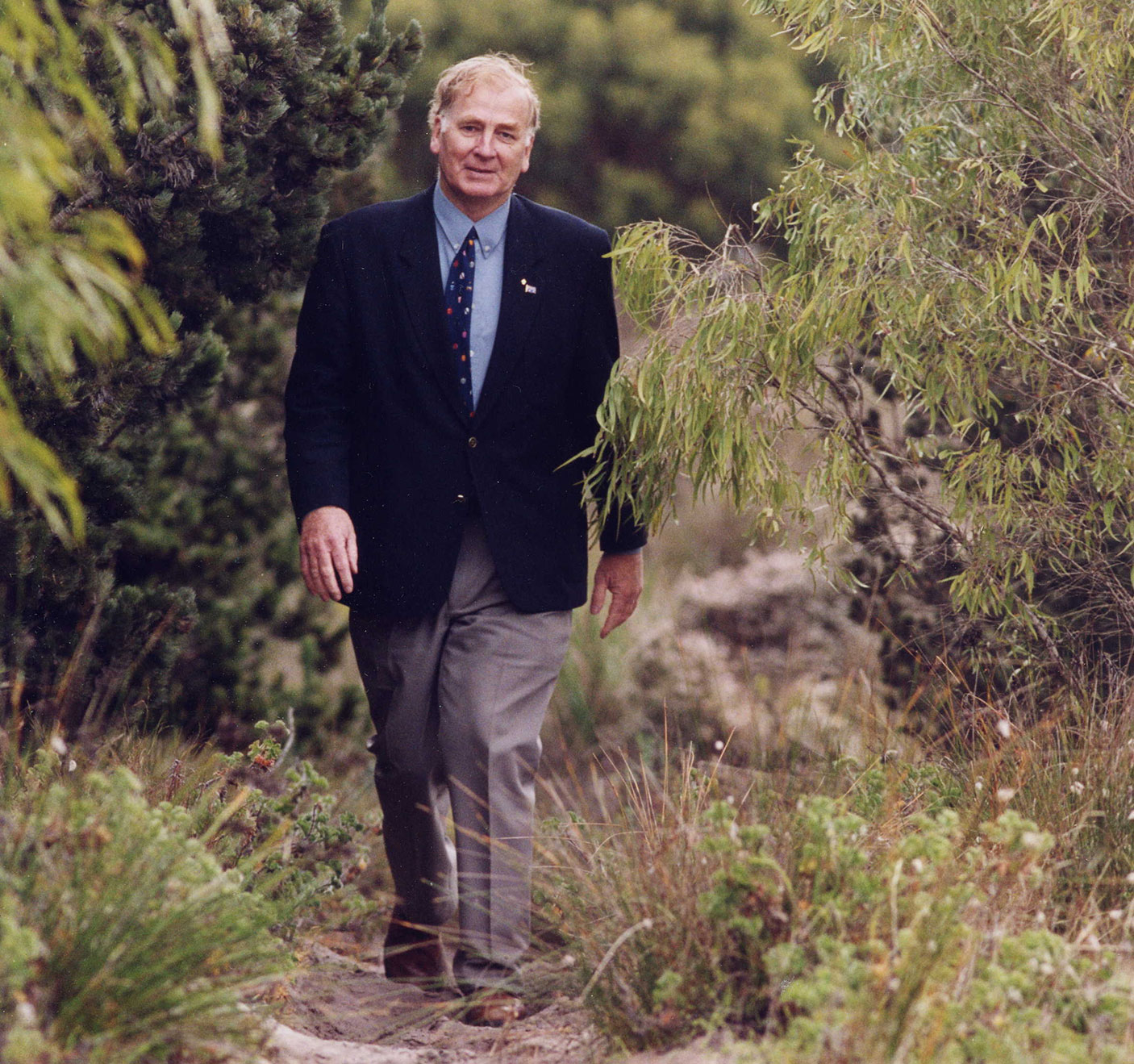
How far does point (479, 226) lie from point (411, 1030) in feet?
7.01

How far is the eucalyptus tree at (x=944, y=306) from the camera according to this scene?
3.86 meters

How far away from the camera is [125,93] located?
106 inches

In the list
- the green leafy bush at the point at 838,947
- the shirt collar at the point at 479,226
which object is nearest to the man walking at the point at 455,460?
the shirt collar at the point at 479,226

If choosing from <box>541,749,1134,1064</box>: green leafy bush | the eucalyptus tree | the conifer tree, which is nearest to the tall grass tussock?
<box>541,749,1134,1064</box>: green leafy bush

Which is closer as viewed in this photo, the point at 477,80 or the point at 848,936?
the point at 848,936

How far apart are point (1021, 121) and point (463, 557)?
204cm

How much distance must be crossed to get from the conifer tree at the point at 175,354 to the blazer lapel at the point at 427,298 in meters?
0.68

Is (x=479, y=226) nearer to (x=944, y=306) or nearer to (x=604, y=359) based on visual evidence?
(x=604, y=359)

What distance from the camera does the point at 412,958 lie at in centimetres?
416

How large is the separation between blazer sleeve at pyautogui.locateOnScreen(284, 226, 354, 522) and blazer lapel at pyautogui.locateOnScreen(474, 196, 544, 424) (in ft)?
1.30

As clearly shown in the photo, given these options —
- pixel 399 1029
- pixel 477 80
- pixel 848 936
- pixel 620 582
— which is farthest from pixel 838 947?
pixel 477 80

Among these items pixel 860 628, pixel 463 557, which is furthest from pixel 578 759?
pixel 463 557

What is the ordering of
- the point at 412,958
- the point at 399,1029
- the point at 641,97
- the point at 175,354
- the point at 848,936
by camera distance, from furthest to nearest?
the point at 641,97, the point at 175,354, the point at 412,958, the point at 399,1029, the point at 848,936

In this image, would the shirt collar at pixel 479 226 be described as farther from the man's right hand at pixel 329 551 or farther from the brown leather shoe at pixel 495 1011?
the brown leather shoe at pixel 495 1011
